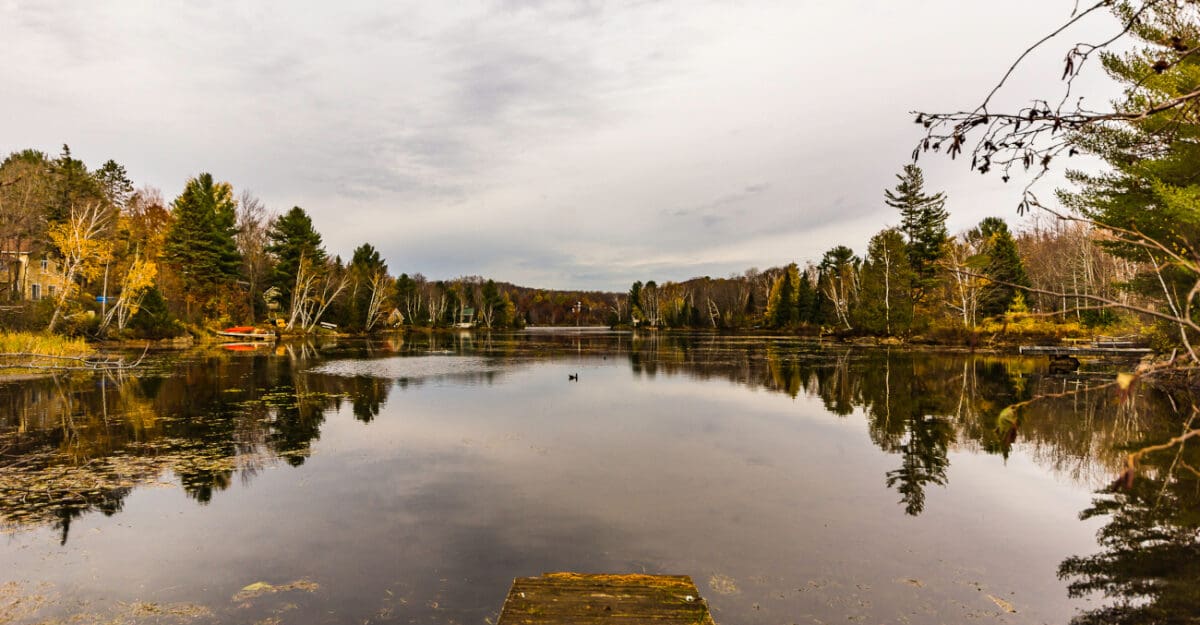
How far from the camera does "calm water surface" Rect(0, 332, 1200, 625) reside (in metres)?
5.70

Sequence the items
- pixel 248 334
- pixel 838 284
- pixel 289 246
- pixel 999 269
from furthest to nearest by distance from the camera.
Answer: pixel 838 284 → pixel 289 246 → pixel 248 334 → pixel 999 269

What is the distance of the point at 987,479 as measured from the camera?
9.66 m

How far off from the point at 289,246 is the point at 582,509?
59931 mm

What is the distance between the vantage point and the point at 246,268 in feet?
193

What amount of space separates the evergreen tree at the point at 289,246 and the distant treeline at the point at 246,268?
0.14m

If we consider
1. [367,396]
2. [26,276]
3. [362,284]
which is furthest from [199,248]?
[367,396]

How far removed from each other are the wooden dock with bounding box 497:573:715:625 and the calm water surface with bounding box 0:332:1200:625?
75 cm

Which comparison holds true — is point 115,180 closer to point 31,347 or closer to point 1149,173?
point 31,347

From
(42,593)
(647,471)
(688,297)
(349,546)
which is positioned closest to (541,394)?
(647,471)

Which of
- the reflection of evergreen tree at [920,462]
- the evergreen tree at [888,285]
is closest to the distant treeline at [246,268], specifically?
the evergreen tree at [888,285]

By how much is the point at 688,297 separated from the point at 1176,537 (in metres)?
116

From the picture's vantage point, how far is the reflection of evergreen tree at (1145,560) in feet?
17.9

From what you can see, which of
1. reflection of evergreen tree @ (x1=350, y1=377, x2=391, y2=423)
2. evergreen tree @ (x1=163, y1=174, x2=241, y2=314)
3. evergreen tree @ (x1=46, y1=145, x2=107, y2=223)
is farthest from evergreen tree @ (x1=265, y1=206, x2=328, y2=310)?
reflection of evergreen tree @ (x1=350, y1=377, x2=391, y2=423)

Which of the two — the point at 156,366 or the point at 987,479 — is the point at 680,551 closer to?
the point at 987,479
